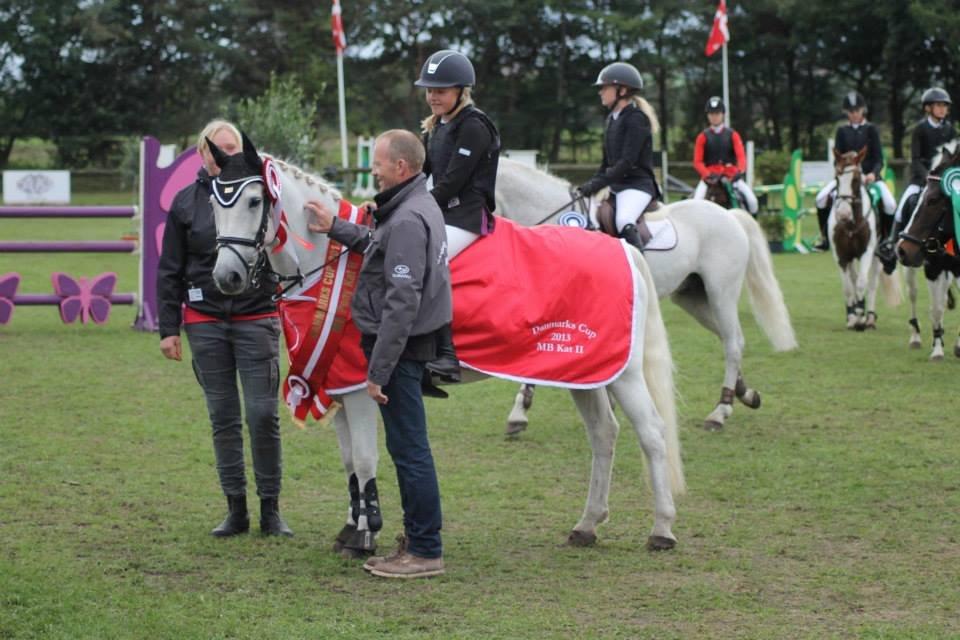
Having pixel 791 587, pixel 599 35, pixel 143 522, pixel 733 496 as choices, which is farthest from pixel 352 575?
pixel 599 35

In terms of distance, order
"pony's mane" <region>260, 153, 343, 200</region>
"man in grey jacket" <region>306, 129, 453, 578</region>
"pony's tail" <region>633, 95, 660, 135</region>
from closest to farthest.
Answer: "man in grey jacket" <region>306, 129, 453, 578</region>
"pony's mane" <region>260, 153, 343, 200</region>
"pony's tail" <region>633, 95, 660, 135</region>

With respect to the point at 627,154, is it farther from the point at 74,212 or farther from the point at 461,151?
the point at 74,212

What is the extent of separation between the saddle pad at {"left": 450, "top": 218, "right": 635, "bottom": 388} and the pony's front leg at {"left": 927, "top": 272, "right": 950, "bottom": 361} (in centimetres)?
691

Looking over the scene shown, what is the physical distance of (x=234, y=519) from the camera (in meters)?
6.14

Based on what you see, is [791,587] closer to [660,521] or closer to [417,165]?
[660,521]

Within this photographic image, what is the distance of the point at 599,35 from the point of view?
49438 millimetres

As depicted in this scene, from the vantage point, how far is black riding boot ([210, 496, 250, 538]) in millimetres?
6121

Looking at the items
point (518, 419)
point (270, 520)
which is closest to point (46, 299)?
point (518, 419)

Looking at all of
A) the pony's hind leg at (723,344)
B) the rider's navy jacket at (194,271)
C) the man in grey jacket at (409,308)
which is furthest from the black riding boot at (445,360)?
the pony's hind leg at (723,344)

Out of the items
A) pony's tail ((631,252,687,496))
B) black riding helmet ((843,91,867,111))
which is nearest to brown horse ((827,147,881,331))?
black riding helmet ((843,91,867,111))

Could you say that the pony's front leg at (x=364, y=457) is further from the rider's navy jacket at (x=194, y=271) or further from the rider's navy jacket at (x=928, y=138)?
the rider's navy jacket at (x=928, y=138)

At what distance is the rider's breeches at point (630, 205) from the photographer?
902 cm

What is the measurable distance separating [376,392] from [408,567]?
2.75ft

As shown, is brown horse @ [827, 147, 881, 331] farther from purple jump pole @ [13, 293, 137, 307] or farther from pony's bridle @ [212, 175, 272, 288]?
pony's bridle @ [212, 175, 272, 288]
